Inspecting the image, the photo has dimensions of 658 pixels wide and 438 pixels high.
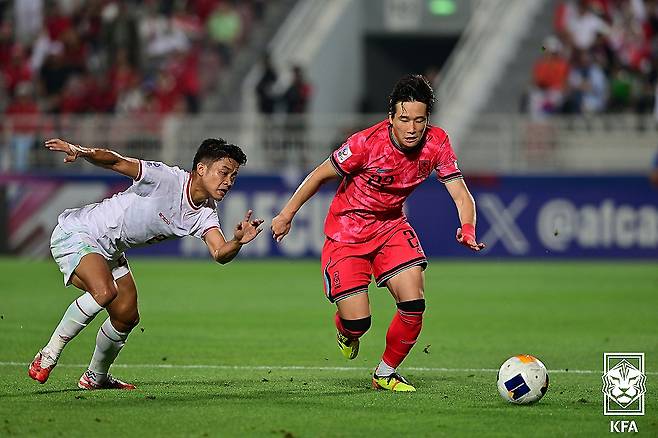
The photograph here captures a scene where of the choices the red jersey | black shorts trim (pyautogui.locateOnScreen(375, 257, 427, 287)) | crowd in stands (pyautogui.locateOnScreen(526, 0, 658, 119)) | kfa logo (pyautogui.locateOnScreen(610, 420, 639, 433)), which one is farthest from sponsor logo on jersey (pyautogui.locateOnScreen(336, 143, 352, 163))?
crowd in stands (pyautogui.locateOnScreen(526, 0, 658, 119))

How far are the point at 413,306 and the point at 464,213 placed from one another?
0.75 metres

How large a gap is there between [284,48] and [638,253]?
9.24 m

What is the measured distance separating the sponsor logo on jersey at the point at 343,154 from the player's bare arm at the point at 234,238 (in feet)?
3.33

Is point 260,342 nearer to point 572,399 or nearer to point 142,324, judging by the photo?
point 142,324

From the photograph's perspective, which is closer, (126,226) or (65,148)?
(65,148)

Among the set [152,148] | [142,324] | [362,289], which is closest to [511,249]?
[152,148]

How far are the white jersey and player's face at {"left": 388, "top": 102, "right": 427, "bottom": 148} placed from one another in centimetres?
145

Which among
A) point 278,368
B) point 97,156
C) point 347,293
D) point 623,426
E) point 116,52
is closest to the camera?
point 623,426

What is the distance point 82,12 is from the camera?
2981 cm

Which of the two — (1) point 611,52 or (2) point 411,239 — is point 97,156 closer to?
(2) point 411,239

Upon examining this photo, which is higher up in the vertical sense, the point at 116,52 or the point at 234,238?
the point at 116,52

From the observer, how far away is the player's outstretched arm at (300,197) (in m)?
9.33

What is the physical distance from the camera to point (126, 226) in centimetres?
950

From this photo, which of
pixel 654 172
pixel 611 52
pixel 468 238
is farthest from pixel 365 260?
pixel 611 52
